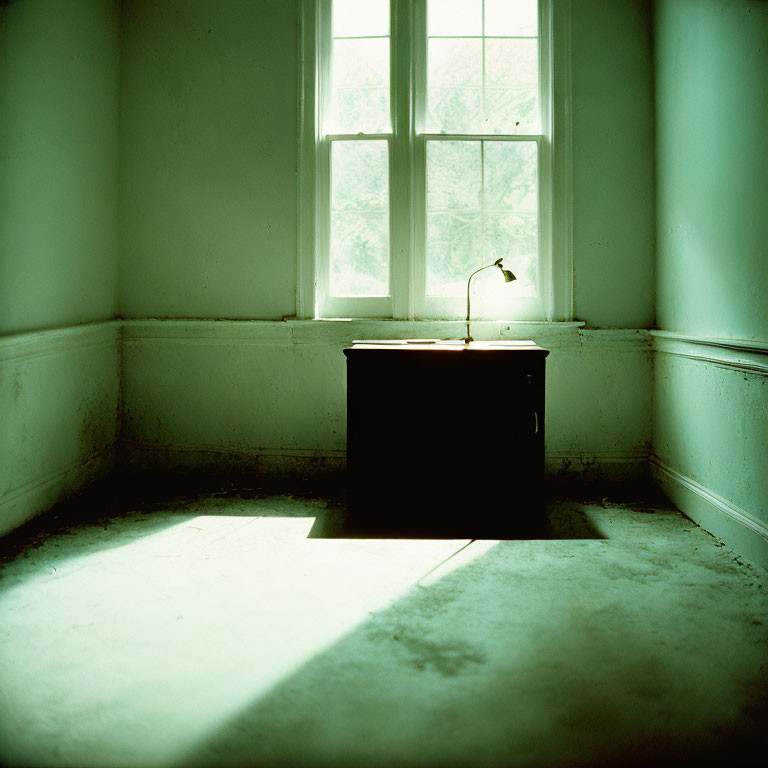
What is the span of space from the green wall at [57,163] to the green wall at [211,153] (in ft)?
0.56

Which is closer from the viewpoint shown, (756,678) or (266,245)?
(756,678)

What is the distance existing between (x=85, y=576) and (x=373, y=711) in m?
1.52

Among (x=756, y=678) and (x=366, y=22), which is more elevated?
(x=366, y=22)

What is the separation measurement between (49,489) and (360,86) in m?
2.90

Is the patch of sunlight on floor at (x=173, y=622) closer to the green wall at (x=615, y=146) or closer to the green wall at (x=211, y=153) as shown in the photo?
the green wall at (x=211, y=153)

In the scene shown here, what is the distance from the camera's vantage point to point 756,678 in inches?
81.0

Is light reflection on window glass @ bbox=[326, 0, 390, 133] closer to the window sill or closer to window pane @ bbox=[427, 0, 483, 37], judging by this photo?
window pane @ bbox=[427, 0, 483, 37]

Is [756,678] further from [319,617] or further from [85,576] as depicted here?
[85,576]

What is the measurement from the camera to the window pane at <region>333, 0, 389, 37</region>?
4.32 metres

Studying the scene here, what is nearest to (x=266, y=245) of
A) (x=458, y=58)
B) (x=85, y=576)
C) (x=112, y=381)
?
(x=112, y=381)

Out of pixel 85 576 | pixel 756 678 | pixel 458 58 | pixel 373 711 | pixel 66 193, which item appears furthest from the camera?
pixel 458 58

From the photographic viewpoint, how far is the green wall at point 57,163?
3.36 m

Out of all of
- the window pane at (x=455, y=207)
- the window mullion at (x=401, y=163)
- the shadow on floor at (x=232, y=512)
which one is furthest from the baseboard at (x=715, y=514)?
the window mullion at (x=401, y=163)

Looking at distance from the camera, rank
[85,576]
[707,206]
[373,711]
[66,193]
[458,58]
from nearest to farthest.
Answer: [373,711] → [85,576] → [707,206] → [66,193] → [458,58]
